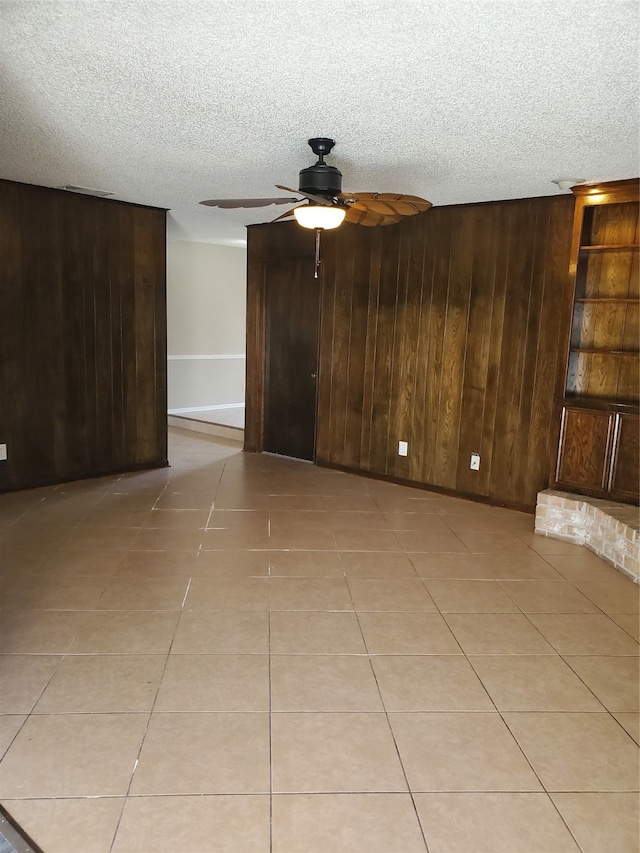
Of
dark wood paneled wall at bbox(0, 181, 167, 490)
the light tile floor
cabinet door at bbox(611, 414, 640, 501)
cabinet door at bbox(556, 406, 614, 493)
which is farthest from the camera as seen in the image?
dark wood paneled wall at bbox(0, 181, 167, 490)

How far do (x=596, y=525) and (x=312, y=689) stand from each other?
2385 millimetres

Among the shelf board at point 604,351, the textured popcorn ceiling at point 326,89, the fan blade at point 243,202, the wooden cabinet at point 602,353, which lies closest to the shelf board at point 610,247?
the wooden cabinet at point 602,353

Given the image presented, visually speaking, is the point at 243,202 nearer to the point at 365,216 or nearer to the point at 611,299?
the point at 365,216

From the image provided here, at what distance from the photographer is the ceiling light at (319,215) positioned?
122 inches

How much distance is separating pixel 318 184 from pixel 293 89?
697 mm

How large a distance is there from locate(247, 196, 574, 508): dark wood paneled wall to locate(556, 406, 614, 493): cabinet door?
6.9 inches

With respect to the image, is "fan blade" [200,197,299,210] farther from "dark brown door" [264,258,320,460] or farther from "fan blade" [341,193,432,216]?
"dark brown door" [264,258,320,460]

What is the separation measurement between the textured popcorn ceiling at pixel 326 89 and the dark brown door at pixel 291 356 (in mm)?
1861

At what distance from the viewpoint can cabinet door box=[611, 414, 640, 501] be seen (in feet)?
13.1

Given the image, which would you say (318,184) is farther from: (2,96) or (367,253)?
(367,253)

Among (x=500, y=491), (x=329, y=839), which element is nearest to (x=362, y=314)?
(x=500, y=491)

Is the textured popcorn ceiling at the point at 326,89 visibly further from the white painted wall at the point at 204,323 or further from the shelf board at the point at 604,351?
the white painted wall at the point at 204,323

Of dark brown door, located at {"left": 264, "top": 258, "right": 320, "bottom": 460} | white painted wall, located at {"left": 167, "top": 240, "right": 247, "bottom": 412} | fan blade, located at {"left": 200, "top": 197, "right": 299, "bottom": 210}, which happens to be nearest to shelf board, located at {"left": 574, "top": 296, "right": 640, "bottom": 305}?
fan blade, located at {"left": 200, "top": 197, "right": 299, "bottom": 210}


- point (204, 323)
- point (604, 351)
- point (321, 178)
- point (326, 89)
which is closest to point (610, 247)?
point (604, 351)
